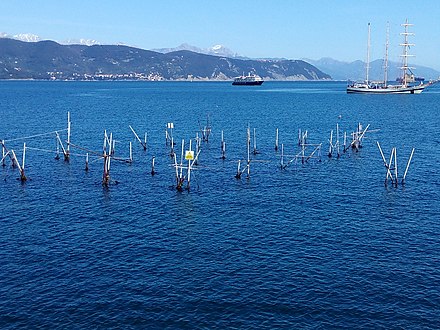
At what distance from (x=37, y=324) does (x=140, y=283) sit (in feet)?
33.4

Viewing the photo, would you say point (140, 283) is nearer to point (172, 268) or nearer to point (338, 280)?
point (172, 268)

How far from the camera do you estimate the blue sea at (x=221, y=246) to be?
139 ft

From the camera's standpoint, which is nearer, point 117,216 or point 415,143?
point 117,216

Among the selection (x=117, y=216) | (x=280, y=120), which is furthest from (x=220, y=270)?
(x=280, y=120)

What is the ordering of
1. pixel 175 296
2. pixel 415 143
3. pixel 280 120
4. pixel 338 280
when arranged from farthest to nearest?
pixel 280 120
pixel 415 143
pixel 338 280
pixel 175 296

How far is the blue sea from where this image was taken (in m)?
42.4

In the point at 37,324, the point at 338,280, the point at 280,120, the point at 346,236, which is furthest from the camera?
the point at 280,120

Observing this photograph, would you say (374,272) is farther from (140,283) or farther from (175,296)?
(140,283)

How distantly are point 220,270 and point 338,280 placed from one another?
38.6ft

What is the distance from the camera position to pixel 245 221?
6481 centimetres

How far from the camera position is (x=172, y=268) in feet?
165

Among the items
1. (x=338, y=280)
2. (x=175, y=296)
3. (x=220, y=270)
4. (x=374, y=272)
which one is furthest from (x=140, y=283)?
(x=374, y=272)

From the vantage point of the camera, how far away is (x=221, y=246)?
56.3 metres

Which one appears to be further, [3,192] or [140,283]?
[3,192]
